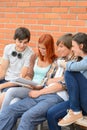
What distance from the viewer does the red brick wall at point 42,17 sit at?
5254 mm

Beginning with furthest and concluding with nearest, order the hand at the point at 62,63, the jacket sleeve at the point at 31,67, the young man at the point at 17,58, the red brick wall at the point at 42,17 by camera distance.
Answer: the red brick wall at the point at 42,17
the young man at the point at 17,58
the jacket sleeve at the point at 31,67
the hand at the point at 62,63

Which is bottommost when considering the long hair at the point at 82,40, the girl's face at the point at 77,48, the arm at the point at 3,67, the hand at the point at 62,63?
the arm at the point at 3,67

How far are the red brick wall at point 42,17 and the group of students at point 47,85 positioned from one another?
0.79 meters

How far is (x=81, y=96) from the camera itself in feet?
12.4

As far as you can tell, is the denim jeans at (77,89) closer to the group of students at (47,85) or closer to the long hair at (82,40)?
the group of students at (47,85)

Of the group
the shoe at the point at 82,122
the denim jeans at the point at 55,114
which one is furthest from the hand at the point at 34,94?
the shoe at the point at 82,122

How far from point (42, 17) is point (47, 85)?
A: 1605 millimetres

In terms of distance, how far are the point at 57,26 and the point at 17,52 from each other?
87 centimetres

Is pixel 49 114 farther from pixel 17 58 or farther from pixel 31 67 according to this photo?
pixel 17 58

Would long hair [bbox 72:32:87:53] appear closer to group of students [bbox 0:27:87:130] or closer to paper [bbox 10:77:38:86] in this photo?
group of students [bbox 0:27:87:130]

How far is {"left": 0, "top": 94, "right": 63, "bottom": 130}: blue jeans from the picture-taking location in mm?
3955

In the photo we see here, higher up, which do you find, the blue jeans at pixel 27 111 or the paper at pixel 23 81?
the paper at pixel 23 81

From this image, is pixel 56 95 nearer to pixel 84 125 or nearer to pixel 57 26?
A: pixel 84 125

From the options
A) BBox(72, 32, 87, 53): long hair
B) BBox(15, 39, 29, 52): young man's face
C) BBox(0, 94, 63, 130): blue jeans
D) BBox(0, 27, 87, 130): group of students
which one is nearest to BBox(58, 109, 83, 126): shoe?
BBox(0, 27, 87, 130): group of students
